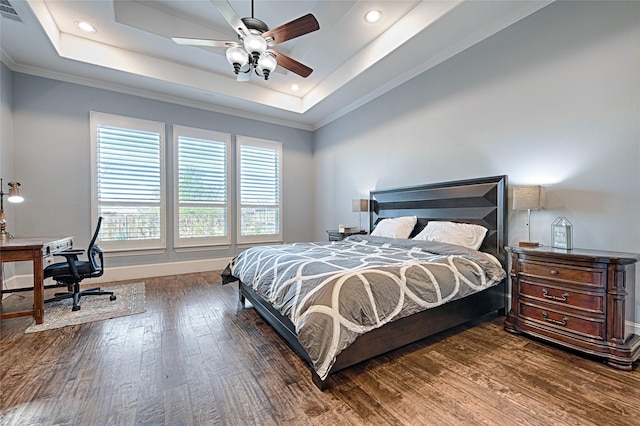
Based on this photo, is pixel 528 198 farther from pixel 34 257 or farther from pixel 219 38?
pixel 34 257

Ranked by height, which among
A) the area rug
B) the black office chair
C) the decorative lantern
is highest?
the decorative lantern

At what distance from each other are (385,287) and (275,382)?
3.12 ft

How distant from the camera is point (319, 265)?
209 cm

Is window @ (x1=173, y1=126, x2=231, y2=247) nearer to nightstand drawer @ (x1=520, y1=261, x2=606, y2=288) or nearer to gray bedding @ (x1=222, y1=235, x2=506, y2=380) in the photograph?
gray bedding @ (x1=222, y1=235, x2=506, y2=380)

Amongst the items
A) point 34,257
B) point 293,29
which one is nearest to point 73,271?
point 34,257

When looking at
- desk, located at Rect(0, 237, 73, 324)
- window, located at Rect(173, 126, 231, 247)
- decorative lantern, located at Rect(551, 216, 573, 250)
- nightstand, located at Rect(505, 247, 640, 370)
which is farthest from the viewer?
window, located at Rect(173, 126, 231, 247)

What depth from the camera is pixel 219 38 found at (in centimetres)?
376

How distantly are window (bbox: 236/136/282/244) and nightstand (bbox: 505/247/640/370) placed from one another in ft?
14.5

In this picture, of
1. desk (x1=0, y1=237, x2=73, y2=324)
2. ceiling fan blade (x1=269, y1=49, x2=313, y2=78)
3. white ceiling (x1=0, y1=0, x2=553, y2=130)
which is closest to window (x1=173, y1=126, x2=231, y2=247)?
white ceiling (x1=0, y1=0, x2=553, y2=130)

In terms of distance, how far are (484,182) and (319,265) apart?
2242 millimetres

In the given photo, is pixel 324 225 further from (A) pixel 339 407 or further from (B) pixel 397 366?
(A) pixel 339 407

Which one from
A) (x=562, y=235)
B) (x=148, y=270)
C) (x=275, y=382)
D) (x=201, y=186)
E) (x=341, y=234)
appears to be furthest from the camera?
(x=201, y=186)

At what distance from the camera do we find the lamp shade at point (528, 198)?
247cm

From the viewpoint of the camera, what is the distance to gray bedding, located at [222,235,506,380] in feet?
5.26
